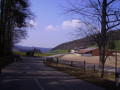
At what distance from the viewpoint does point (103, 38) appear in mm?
13000

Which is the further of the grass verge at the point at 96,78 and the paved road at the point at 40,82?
the grass verge at the point at 96,78

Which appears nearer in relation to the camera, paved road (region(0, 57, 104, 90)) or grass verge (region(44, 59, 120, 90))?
paved road (region(0, 57, 104, 90))

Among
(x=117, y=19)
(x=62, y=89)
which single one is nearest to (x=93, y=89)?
(x=62, y=89)

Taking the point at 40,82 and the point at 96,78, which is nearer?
the point at 40,82

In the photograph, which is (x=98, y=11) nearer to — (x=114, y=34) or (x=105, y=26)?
(x=105, y=26)

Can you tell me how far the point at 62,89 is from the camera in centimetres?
846

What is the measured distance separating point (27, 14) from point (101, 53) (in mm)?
20508

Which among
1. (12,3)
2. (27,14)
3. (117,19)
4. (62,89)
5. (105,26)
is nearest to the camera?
(62,89)

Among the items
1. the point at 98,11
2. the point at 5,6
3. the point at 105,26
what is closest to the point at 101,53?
the point at 105,26

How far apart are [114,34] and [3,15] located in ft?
72.9

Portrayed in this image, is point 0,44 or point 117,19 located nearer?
point 117,19

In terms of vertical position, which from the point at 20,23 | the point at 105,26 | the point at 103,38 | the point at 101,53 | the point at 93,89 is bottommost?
the point at 93,89

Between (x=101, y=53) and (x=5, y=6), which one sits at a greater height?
(x=5, y=6)

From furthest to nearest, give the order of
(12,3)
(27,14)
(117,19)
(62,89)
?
1. (27,14)
2. (12,3)
3. (117,19)
4. (62,89)
